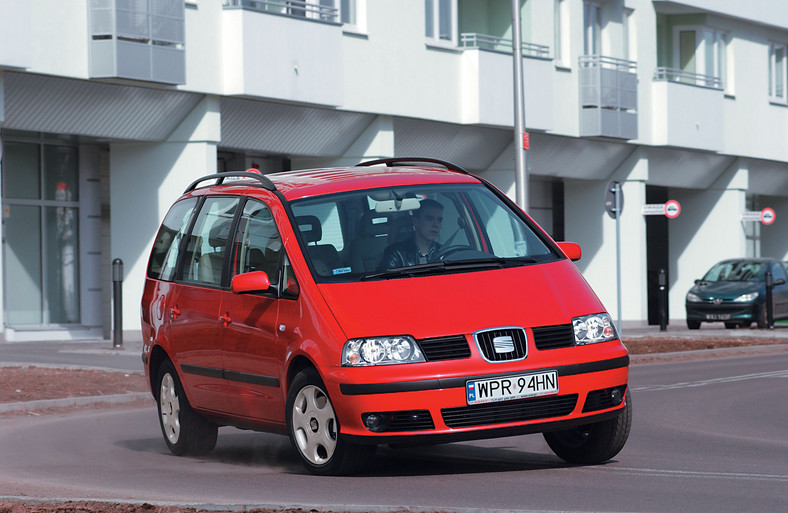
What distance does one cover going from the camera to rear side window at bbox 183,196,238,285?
32.3 ft

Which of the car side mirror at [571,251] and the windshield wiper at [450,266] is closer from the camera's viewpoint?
the windshield wiper at [450,266]

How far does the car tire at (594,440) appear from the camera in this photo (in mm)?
8828

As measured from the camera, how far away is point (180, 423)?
10.3 metres

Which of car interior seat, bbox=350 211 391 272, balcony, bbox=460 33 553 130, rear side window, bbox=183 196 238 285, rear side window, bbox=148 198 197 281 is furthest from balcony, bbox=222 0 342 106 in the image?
car interior seat, bbox=350 211 391 272

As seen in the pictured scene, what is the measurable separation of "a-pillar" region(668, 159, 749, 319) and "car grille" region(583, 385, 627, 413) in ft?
121

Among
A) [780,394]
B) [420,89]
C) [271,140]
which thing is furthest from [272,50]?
[780,394]

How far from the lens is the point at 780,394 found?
52.5ft

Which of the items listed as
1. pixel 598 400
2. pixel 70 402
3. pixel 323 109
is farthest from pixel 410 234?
pixel 323 109

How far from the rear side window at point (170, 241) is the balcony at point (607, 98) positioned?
26.4 m

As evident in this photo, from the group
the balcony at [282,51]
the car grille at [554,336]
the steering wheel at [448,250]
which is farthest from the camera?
the balcony at [282,51]

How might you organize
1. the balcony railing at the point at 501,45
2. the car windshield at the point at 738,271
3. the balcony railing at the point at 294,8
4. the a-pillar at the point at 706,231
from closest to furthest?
the balcony railing at the point at 294,8 < the car windshield at the point at 738,271 < the balcony railing at the point at 501,45 < the a-pillar at the point at 706,231

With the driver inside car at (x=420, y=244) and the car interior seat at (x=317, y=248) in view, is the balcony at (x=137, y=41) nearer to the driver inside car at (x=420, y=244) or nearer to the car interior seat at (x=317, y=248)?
the car interior seat at (x=317, y=248)

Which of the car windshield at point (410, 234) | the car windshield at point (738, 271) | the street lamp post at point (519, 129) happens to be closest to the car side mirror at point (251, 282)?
the car windshield at point (410, 234)

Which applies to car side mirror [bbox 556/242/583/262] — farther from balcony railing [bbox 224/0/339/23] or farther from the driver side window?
balcony railing [bbox 224/0/339/23]
